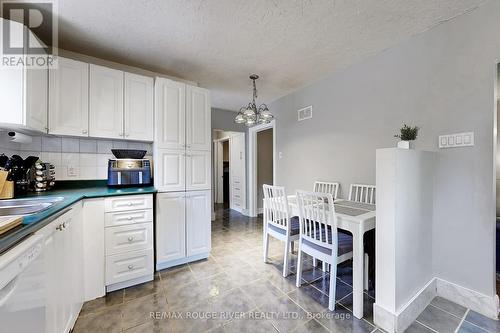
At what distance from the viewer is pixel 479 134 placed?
165 centimetres

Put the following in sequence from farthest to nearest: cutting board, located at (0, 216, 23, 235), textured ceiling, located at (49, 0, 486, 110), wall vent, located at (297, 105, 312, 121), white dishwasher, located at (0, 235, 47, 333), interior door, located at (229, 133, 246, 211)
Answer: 1. interior door, located at (229, 133, 246, 211)
2. wall vent, located at (297, 105, 312, 121)
3. textured ceiling, located at (49, 0, 486, 110)
4. cutting board, located at (0, 216, 23, 235)
5. white dishwasher, located at (0, 235, 47, 333)

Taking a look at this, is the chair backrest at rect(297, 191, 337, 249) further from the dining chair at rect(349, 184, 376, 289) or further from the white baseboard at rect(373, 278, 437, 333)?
the dining chair at rect(349, 184, 376, 289)

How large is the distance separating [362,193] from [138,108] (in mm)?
2746

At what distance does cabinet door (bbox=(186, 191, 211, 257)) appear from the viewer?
241 centimetres

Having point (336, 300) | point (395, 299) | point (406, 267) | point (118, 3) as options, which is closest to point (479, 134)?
point (406, 267)

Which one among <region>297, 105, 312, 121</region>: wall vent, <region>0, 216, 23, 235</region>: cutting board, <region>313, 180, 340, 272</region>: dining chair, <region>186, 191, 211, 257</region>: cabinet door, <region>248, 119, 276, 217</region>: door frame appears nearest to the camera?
<region>0, 216, 23, 235</region>: cutting board

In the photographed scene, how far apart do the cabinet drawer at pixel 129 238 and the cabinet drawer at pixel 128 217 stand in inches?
1.5

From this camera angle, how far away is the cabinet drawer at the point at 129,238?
73.5 inches

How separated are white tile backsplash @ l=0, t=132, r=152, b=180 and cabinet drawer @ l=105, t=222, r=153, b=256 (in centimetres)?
81

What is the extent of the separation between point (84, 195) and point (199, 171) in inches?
43.9

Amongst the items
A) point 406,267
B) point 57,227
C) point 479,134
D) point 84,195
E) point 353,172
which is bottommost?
point 406,267

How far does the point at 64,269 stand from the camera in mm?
1306

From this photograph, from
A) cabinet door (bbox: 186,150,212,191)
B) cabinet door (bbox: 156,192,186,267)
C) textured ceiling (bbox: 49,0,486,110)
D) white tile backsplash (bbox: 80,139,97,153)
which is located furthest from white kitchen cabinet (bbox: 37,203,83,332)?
textured ceiling (bbox: 49,0,486,110)

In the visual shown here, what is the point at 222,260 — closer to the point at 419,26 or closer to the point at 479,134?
the point at 479,134
